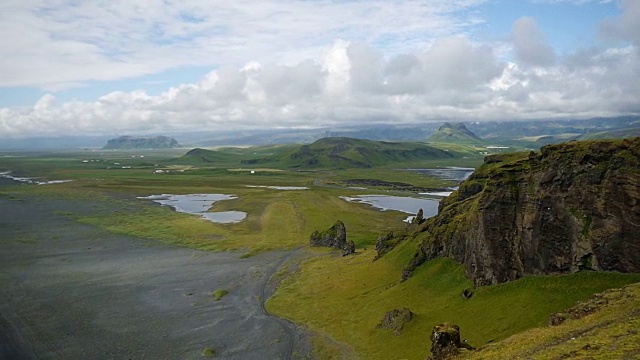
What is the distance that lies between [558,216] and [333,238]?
3164 inches

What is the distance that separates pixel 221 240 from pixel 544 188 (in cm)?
11366

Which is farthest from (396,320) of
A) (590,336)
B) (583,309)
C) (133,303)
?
(133,303)

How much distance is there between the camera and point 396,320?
71562 millimetres

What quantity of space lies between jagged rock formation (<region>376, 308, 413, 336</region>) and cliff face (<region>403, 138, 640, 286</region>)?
41.3 ft

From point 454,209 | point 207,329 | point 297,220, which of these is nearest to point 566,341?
point 454,209

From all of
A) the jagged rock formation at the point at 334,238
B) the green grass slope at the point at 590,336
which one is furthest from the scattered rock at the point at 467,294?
the jagged rock formation at the point at 334,238

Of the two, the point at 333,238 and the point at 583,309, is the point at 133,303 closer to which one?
the point at 333,238

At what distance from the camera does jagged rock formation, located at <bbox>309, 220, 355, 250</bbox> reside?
445 feet

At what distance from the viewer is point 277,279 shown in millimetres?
110312

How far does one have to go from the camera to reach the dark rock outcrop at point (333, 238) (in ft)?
445

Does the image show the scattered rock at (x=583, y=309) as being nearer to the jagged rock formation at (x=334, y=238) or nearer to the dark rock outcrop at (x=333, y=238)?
the jagged rock formation at (x=334, y=238)

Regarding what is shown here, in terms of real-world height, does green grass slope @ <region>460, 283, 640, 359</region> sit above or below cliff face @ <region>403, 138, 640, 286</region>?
below

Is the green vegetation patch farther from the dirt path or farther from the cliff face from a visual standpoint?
the dirt path

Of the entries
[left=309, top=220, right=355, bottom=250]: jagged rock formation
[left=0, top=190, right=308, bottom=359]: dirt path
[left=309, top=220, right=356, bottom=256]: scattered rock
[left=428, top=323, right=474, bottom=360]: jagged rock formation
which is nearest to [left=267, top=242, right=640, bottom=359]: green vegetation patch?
[left=0, top=190, right=308, bottom=359]: dirt path
